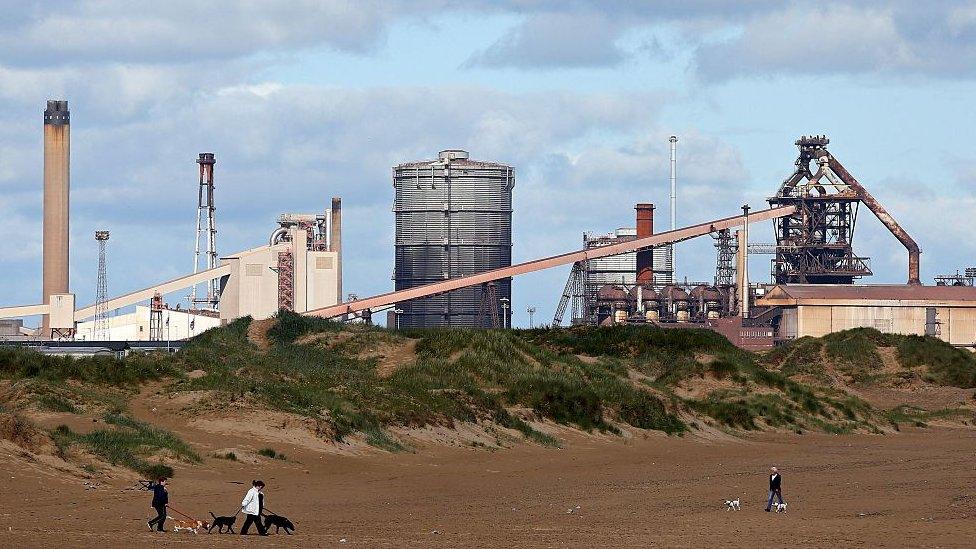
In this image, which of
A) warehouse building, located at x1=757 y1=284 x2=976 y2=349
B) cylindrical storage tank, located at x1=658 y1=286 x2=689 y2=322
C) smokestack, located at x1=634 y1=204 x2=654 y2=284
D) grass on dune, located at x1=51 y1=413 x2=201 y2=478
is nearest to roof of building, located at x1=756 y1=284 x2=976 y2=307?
warehouse building, located at x1=757 y1=284 x2=976 y2=349

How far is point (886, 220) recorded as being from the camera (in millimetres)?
178750

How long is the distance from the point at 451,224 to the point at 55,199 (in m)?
50.3

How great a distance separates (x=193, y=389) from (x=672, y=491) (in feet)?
50.2

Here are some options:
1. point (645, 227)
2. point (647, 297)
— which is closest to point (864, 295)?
point (647, 297)

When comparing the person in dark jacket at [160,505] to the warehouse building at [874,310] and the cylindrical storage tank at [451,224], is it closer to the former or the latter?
the warehouse building at [874,310]

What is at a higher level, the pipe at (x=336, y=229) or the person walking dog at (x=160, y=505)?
the pipe at (x=336, y=229)

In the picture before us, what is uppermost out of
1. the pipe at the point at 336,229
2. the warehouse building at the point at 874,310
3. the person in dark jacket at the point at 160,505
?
the pipe at the point at 336,229

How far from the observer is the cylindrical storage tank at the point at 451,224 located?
190 metres

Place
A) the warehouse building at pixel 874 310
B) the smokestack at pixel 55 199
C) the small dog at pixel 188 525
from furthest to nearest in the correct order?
the smokestack at pixel 55 199 → the warehouse building at pixel 874 310 → the small dog at pixel 188 525

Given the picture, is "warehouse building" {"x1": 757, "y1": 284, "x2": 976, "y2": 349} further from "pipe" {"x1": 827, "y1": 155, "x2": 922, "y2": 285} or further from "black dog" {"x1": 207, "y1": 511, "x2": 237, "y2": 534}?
"black dog" {"x1": 207, "y1": 511, "x2": 237, "y2": 534}

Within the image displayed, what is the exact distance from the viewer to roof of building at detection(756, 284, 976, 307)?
507 ft

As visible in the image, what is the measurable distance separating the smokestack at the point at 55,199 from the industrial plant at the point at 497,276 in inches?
6.5


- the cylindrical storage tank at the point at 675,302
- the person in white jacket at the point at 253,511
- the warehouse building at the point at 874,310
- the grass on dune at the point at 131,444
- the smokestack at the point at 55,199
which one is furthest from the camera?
the cylindrical storage tank at the point at 675,302

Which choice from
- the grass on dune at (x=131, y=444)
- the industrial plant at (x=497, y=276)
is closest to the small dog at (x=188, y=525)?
the grass on dune at (x=131, y=444)
